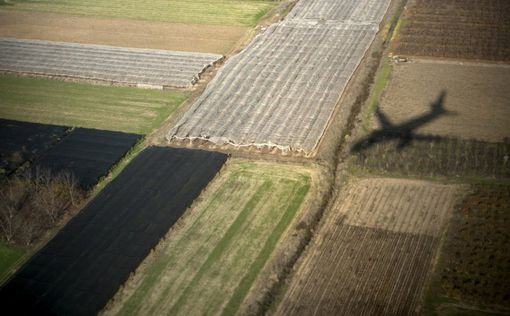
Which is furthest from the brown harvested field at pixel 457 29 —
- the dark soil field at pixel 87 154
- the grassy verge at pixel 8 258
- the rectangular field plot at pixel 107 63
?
the grassy verge at pixel 8 258

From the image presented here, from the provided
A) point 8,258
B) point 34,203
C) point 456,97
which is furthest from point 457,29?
point 8,258

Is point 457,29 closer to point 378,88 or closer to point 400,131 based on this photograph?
point 378,88

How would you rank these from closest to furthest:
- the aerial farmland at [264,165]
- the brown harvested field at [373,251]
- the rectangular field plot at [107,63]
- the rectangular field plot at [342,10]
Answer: the brown harvested field at [373,251] < the aerial farmland at [264,165] < the rectangular field plot at [107,63] < the rectangular field plot at [342,10]

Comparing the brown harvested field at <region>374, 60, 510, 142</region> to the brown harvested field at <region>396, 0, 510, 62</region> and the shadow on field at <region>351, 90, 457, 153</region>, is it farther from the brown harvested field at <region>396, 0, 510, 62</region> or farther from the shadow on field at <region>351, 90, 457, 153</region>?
the brown harvested field at <region>396, 0, 510, 62</region>

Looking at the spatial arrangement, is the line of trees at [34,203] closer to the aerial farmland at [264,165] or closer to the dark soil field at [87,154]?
the aerial farmland at [264,165]

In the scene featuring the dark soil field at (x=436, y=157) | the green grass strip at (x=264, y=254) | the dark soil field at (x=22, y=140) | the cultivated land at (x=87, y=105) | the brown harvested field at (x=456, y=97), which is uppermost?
the dark soil field at (x=22, y=140)

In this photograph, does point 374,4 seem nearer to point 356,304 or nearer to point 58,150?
point 58,150
